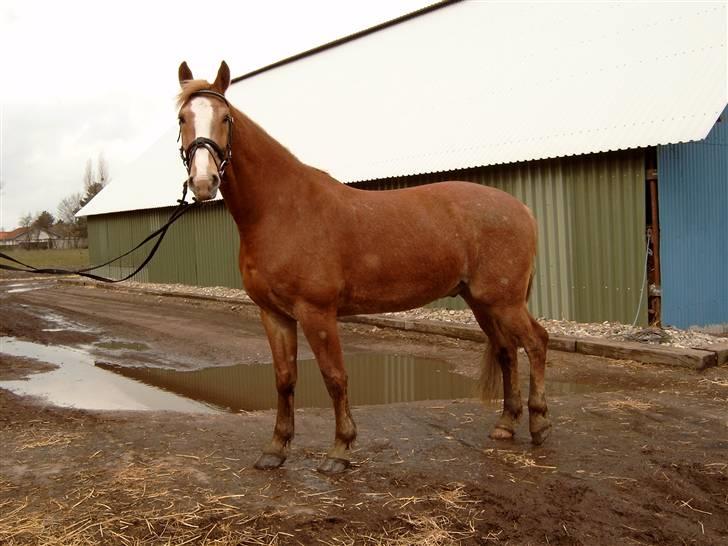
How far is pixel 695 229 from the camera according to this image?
351 inches

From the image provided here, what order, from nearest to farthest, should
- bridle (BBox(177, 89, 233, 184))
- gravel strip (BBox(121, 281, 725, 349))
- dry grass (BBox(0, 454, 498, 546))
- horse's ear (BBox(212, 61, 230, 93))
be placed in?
1. dry grass (BBox(0, 454, 498, 546))
2. bridle (BBox(177, 89, 233, 184))
3. horse's ear (BBox(212, 61, 230, 93))
4. gravel strip (BBox(121, 281, 725, 349))

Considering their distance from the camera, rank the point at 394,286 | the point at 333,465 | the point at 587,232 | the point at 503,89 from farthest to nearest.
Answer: the point at 503,89, the point at 587,232, the point at 394,286, the point at 333,465

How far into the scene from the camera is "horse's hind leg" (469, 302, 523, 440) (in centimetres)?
473

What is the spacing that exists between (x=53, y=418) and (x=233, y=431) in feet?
5.52

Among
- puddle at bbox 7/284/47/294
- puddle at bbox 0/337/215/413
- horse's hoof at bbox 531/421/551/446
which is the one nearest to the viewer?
horse's hoof at bbox 531/421/551/446

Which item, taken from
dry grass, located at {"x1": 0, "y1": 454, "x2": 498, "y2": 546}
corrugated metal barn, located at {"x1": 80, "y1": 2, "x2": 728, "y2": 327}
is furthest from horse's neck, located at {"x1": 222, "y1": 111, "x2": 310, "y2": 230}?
corrugated metal barn, located at {"x1": 80, "y1": 2, "x2": 728, "y2": 327}

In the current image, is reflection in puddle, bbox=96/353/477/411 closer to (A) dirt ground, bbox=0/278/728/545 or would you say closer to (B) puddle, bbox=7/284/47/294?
(A) dirt ground, bbox=0/278/728/545

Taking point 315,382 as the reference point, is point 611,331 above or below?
above

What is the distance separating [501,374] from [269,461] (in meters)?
1.96

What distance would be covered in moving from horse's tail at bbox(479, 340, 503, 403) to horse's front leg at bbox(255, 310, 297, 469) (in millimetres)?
1581

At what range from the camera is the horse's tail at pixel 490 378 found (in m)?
4.90

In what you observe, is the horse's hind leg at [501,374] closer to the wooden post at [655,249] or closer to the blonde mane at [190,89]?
the blonde mane at [190,89]

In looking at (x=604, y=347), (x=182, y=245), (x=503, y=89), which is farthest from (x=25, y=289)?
(x=604, y=347)

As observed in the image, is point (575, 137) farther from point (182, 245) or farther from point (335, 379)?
point (182, 245)
